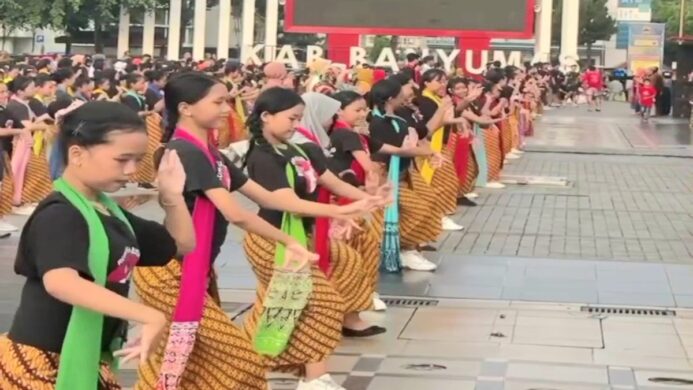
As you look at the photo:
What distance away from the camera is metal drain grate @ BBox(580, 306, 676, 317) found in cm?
904

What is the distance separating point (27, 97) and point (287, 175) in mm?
8980

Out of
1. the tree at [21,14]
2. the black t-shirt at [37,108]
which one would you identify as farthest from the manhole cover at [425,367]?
the tree at [21,14]

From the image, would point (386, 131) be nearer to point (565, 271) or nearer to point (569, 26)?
point (565, 271)

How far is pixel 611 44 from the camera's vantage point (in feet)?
294

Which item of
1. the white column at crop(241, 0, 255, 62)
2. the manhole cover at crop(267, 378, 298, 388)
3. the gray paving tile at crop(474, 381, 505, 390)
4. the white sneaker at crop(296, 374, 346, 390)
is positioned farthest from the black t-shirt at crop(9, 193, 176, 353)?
the white column at crop(241, 0, 255, 62)

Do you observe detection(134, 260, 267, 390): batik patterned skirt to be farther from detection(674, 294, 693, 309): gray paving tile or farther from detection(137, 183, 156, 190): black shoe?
detection(137, 183, 156, 190): black shoe

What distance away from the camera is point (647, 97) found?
3903 centimetres

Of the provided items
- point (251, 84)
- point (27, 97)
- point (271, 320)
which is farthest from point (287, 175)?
point (251, 84)

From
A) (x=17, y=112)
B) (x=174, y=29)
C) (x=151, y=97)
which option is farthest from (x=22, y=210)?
(x=174, y=29)

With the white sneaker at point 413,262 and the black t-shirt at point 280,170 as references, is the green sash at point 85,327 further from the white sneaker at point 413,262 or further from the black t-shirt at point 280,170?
the white sneaker at point 413,262

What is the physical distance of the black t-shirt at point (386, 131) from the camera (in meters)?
9.38

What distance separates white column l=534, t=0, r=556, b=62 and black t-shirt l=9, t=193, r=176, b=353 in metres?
45.0

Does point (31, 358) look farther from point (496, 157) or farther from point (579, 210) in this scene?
point (496, 157)

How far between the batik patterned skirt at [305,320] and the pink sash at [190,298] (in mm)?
1154
